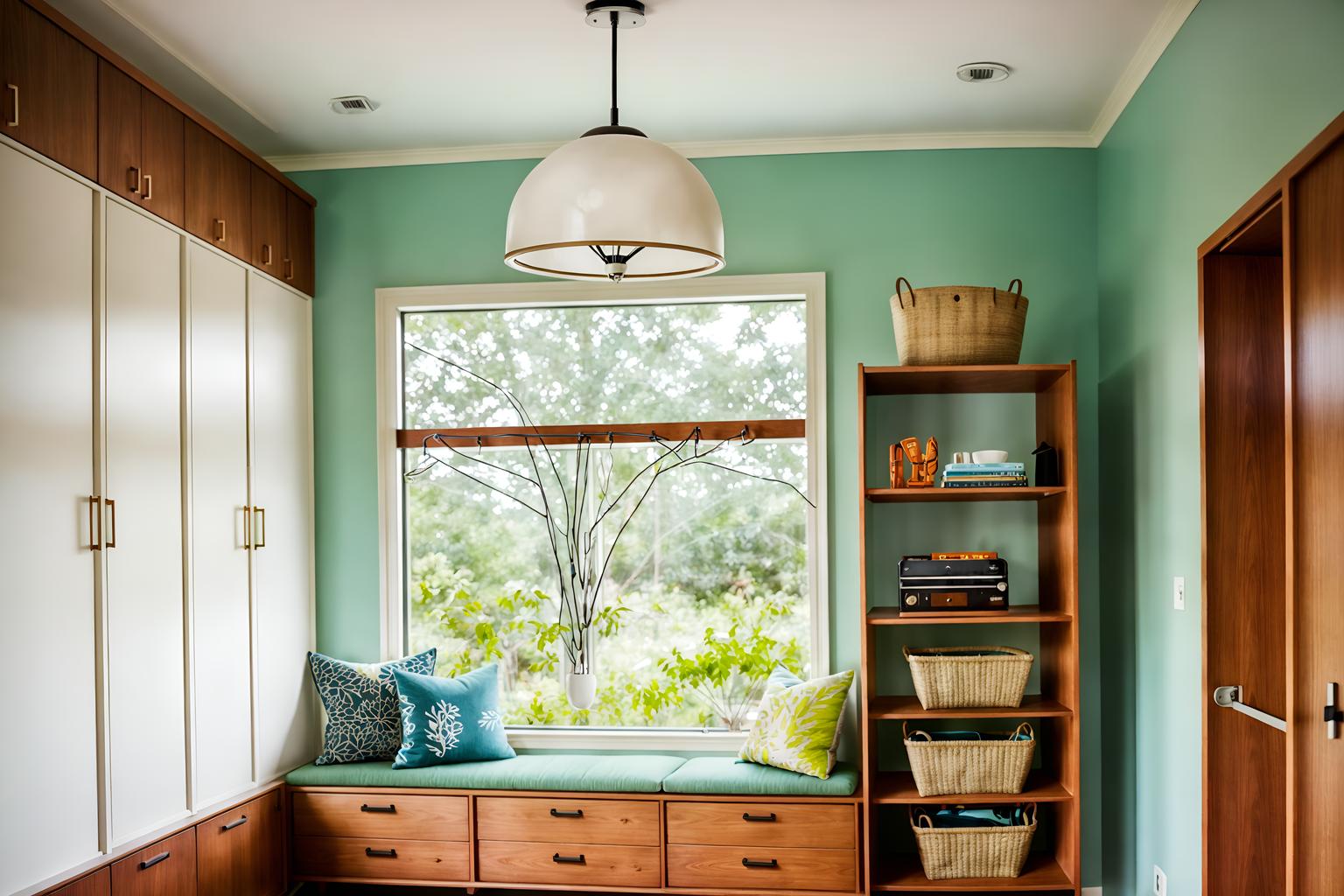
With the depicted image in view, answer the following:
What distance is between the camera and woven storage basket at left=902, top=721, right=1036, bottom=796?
337 cm

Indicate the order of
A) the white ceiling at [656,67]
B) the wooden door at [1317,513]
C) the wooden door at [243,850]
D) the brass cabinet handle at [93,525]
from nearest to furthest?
the wooden door at [1317,513] → the brass cabinet handle at [93,525] → the white ceiling at [656,67] → the wooden door at [243,850]

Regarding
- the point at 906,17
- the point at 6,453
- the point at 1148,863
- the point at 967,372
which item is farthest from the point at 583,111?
the point at 1148,863

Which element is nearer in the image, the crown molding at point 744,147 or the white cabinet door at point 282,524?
the white cabinet door at point 282,524

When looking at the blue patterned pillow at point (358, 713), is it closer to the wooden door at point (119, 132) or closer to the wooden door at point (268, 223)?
the wooden door at point (268, 223)

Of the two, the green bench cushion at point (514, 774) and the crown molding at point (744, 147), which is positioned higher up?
the crown molding at point (744, 147)

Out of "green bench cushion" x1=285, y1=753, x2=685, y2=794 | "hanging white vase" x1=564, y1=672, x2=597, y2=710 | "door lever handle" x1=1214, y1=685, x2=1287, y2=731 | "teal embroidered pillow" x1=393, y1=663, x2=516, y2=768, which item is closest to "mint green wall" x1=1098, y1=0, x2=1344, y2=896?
"door lever handle" x1=1214, y1=685, x2=1287, y2=731

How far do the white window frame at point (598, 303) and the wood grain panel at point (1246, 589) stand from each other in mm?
1633

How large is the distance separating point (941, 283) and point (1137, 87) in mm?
899

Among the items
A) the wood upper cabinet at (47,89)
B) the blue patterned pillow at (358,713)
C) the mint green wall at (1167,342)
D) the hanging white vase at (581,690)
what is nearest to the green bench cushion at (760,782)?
the hanging white vase at (581,690)

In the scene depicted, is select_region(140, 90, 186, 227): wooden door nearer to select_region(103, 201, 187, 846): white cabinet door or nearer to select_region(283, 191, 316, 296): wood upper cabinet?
select_region(103, 201, 187, 846): white cabinet door

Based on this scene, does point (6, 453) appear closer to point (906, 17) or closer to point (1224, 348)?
point (906, 17)

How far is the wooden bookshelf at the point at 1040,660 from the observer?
3334 mm

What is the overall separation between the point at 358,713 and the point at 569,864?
0.91 m

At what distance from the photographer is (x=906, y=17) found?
295cm
